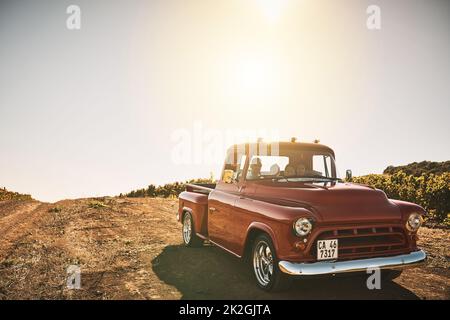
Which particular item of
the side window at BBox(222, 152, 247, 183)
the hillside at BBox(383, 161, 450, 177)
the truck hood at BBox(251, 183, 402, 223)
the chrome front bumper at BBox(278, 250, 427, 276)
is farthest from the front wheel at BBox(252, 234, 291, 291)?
the hillside at BBox(383, 161, 450, 177)

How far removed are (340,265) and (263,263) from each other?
3.82 ft

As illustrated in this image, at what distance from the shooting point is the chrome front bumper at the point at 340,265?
4.38 metres

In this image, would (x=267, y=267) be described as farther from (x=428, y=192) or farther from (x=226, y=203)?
(x=428, y=192)

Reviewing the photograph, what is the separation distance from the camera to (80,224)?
11.3 meters

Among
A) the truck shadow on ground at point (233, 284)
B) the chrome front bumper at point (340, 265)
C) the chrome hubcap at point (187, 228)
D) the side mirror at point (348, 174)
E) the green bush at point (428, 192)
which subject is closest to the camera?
the chrome front bumper at point (340, 265)

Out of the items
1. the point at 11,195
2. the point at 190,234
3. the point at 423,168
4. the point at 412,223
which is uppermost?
the point at 412,223

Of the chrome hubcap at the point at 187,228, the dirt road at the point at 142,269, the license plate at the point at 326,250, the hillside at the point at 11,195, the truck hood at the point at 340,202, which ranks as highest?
the truck hood at the point at 340,202

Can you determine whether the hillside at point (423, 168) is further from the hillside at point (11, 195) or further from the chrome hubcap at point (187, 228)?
the chrome hubcap at point (187, 228)

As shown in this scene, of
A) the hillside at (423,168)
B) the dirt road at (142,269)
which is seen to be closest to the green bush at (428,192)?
the dirt road at (142,269)

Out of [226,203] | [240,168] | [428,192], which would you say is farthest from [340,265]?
[428,192]

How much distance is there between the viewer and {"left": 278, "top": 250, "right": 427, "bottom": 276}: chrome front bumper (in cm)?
438

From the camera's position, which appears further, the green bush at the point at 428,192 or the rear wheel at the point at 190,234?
the green bush at the point at 428,192

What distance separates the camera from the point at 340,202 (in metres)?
4.90

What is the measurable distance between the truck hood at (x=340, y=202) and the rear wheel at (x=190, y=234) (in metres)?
3.04
